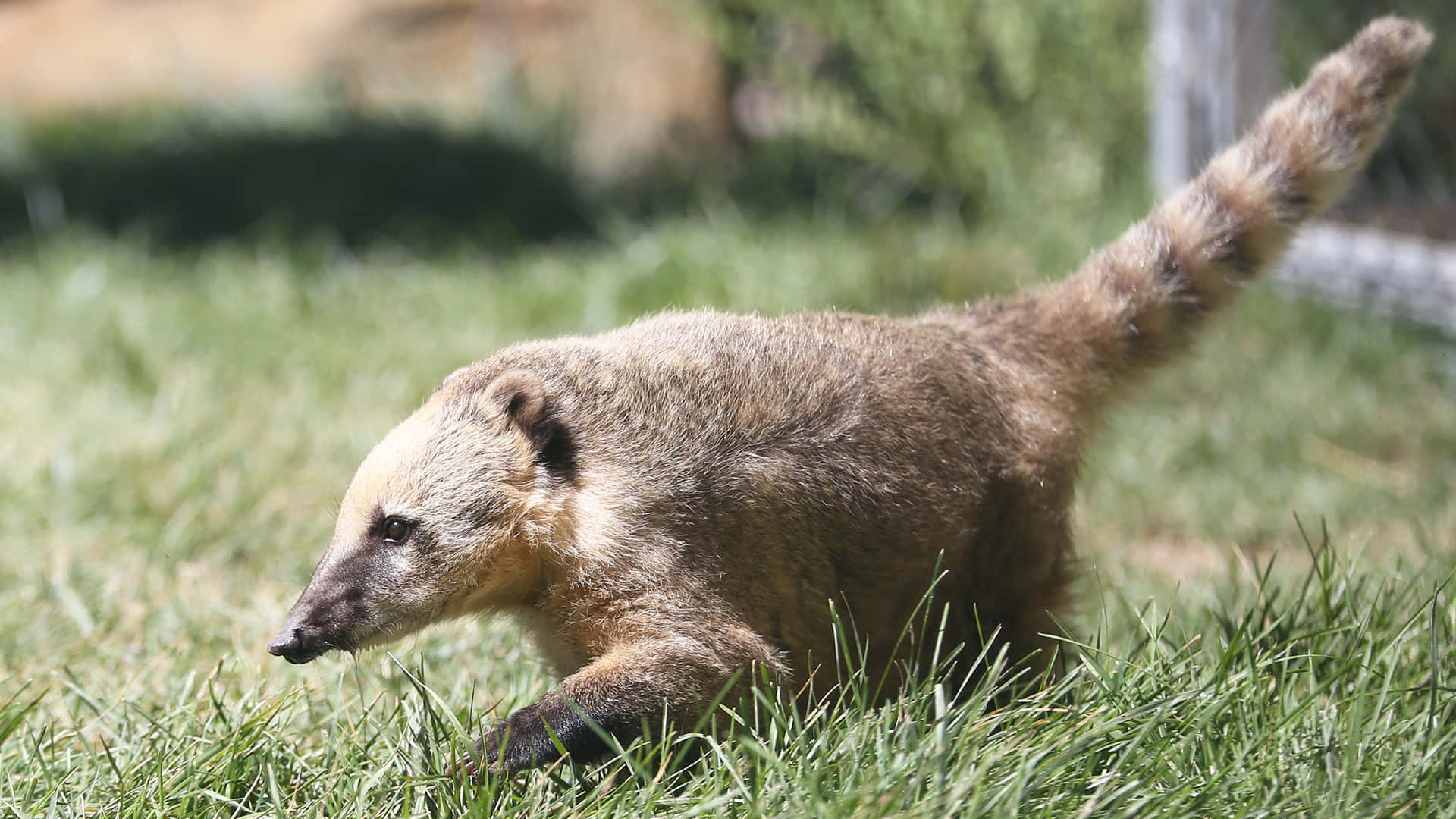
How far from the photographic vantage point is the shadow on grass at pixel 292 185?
8.20 meters

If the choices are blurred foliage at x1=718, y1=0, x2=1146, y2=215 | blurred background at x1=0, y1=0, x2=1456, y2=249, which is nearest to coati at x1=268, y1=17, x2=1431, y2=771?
blurred background at x1=0, y1=0, x2=1456, y2=249

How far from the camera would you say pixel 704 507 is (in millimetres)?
2543

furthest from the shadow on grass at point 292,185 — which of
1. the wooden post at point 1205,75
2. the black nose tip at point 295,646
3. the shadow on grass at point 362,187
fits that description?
the black nose tip at point 295,646

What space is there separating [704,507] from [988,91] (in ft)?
18.6

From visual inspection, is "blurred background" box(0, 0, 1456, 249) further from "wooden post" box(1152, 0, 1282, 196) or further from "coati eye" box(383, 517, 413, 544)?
"coati eye" box(383, 517, 413, 544)

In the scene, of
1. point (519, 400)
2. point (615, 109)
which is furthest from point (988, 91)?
point (519, 400)

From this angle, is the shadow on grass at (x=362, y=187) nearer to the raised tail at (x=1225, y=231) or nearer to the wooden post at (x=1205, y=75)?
the wooden post at (x=1205, y=75)

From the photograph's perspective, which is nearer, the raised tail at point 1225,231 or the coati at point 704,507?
the coati at point 704,507

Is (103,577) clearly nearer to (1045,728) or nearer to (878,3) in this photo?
(1045,728)

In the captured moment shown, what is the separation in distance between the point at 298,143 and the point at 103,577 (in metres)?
5.94

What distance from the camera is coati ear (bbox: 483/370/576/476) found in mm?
2598

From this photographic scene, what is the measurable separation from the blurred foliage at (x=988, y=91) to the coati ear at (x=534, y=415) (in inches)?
200

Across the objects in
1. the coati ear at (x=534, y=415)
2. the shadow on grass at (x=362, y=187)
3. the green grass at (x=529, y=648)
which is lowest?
the green grass at (x=529, y=648)

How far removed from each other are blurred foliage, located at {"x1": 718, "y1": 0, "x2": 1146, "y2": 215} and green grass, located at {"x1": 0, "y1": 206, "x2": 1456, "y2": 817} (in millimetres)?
449
